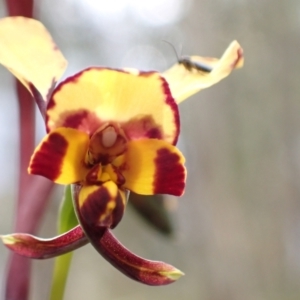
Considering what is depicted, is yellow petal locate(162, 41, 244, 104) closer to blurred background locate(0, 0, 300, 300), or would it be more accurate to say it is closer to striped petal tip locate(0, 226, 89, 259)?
striped petal tip locate(0, 226, 89, 259)

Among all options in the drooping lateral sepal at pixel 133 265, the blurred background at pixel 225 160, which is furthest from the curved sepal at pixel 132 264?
the blurred background at pixel 225 160

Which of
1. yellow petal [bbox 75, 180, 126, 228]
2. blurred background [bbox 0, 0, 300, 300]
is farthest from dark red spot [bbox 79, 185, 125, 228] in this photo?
blurred background [bbox 0, 0, 300, 300]

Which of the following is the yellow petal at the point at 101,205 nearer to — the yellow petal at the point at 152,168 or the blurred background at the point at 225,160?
the yellow petal at the point at 152,168

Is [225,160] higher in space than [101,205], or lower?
lower

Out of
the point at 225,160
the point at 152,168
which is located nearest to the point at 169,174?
the point at 152,168

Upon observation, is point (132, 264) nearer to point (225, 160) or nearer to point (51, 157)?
point (51, 157)

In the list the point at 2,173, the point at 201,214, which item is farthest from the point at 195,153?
the point at 2,173

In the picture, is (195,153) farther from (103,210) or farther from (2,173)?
(103,210)
